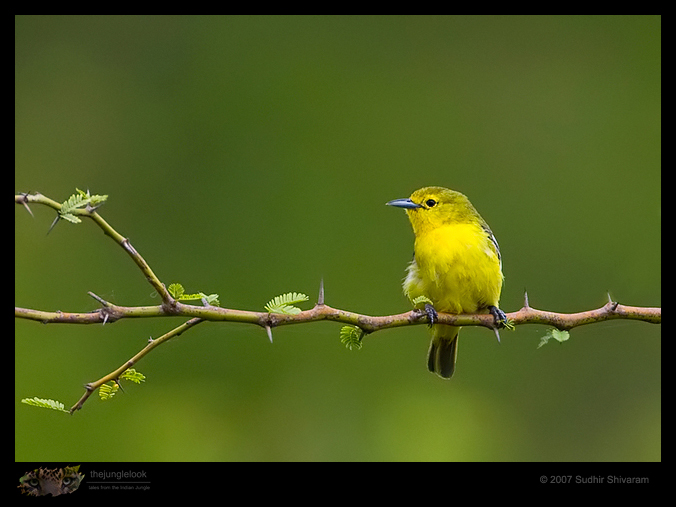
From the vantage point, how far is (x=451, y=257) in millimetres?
5812

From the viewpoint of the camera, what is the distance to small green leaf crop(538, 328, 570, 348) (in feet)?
14.0

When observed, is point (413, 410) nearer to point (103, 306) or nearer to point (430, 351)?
point (430, 351)

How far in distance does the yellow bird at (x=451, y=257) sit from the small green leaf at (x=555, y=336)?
114 centimetres

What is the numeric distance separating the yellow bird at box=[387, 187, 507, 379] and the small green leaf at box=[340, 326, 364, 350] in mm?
1351

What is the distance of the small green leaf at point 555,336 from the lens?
426 centimetres

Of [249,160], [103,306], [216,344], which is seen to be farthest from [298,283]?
[103,306]

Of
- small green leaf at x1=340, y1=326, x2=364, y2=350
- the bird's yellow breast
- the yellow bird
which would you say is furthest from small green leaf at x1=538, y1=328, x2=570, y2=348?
the bird's yellow breast

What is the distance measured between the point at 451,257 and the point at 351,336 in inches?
69.8

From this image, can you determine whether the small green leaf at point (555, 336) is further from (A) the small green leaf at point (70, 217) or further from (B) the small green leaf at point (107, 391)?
(A) the small green leaf at point (70, 217)

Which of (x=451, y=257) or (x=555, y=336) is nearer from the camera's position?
(x=555, y=336)

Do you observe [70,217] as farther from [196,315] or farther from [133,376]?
[133,376]

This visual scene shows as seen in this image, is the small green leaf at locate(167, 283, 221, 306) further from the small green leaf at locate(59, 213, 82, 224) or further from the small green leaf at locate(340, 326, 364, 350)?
the small green leaf at locate(340, 326, 364, 350)

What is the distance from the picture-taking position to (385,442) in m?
8.94

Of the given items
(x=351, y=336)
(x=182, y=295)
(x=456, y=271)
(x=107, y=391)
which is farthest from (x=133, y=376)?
(x=456, y=271)
